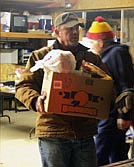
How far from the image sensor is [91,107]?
6.26 feet

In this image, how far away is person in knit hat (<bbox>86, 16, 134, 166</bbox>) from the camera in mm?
2625

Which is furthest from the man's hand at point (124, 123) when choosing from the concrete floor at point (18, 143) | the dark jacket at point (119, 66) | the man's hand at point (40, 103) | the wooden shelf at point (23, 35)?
the wooden shelf at point (23, 35)

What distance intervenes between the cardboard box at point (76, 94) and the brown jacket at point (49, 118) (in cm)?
7

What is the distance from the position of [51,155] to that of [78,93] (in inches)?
14.4

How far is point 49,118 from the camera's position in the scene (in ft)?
6.24

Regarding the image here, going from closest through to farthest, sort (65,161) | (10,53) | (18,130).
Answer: (65,161) < (18,130) < (10,53)

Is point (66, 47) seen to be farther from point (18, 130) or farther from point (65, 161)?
point (18, 130)

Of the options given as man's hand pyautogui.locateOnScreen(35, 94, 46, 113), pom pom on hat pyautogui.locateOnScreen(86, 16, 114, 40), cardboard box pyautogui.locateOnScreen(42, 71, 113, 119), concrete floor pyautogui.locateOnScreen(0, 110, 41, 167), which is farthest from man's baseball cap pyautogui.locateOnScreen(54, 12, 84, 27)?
concrete floor pyautogui.locateOnScreen(0, 110, 41, 167)

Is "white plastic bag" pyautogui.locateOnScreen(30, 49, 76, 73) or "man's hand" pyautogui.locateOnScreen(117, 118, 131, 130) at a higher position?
"white plastic bag" pyautogui.locateOnScreen(30, 49, 76, 73)

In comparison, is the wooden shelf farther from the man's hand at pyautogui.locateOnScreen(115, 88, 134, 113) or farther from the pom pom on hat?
the man's hand at pyautogui.locateOnScreen(115, 88, 134, 113)

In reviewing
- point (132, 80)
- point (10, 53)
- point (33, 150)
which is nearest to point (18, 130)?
point (33, 150)

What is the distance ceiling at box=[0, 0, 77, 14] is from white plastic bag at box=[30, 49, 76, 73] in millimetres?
6067

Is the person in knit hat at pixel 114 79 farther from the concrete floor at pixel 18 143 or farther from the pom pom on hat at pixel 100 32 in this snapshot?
the concrete floor at pixel 18 143

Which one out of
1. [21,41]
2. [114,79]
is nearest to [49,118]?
[114,79]
